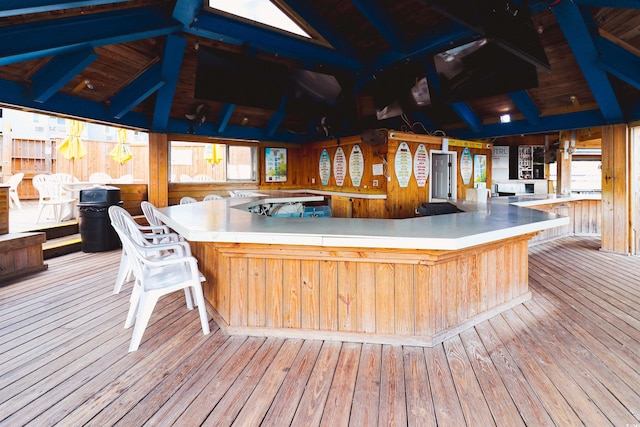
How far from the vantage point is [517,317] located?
3.00 metres

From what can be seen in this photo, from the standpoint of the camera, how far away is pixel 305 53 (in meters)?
4.84

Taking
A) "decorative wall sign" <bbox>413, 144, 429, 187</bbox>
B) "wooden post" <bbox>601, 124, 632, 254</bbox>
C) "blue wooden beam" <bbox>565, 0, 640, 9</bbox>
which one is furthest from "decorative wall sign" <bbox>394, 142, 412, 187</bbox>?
"blue wooden beam" <bbox>565, 0, 640, 9</bbox>

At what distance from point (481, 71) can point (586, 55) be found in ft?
5.75

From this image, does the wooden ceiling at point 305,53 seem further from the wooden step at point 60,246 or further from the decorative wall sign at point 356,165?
the wooden step at point 60,246

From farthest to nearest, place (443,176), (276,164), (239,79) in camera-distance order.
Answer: (276,164)
(443,176)
(239,79)

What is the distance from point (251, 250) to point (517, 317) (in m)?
2.42

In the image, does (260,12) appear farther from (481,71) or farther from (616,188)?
(616,188)

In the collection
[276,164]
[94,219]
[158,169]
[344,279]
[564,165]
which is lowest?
[344,279]

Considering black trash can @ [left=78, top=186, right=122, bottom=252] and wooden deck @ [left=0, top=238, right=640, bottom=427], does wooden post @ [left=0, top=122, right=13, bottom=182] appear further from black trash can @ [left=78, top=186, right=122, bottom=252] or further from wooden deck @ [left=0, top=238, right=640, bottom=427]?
wooden deck @ [left=0, top=238, right=640, bottom=427]

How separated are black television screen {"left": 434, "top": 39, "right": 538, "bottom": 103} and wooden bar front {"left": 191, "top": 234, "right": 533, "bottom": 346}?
92.8 inches

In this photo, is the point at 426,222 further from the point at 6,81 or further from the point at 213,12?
the point at 6,81

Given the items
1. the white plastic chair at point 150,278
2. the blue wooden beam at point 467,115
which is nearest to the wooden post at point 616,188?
the blue wooden beam at point 467,115

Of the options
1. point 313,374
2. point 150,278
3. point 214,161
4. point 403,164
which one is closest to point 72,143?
point 214,161

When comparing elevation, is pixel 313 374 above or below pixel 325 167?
below
